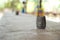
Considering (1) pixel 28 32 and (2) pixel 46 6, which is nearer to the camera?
(1) pixel 28 32

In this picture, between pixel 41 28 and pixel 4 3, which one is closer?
pixel 41 28

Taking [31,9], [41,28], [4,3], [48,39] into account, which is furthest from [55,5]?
[48,39]

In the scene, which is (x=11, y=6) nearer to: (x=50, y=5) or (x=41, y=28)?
(x=50, y=5)

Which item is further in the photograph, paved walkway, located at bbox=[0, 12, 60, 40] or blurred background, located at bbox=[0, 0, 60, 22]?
blurred background, located at bbox=[0, 0, 60, 22]

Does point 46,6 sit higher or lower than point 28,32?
lower

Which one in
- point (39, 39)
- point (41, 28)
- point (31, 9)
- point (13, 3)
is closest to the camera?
point (39, 39)

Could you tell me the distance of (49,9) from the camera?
579 centimetres

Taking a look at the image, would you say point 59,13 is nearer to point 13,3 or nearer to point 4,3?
point 13,3

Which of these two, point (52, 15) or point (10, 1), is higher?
point (10, 1)

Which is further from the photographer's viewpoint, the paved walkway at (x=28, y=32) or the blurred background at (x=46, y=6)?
the blurred background at (x=46, y=6)

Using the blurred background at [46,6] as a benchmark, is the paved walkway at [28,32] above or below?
above

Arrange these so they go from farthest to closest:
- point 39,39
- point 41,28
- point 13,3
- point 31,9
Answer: point 13,3, point 31,9, point 41,28, point 39,39

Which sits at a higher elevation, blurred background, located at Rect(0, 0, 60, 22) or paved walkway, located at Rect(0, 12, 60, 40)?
paved walkway, located at Rect(0, 12, 60, 40)

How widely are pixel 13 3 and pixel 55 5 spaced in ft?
5.15
